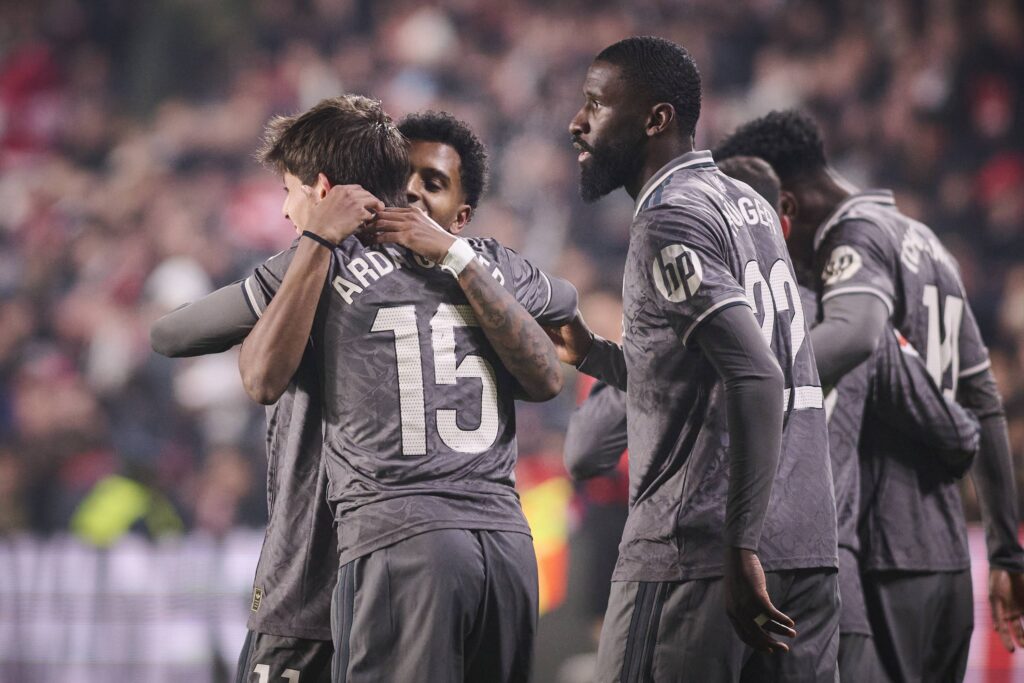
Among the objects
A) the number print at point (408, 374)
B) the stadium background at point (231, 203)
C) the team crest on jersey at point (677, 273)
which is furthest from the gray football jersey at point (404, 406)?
the stadium background at point (231, 203)

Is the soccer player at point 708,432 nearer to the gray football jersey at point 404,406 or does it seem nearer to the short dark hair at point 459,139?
the gray football jersey at point 404,406

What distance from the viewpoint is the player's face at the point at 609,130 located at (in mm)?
2633

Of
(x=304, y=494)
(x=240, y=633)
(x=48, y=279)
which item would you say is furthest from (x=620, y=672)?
(x=48, y=279)

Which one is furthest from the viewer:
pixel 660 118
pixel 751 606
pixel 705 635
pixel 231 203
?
pixel 231 203

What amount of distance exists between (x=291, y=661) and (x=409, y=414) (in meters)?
0.62

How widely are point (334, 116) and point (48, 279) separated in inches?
283

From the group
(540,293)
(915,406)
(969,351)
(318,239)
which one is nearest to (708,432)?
(540,293)

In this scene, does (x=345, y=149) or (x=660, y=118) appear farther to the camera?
(x=660, y=118)

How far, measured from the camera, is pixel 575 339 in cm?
300

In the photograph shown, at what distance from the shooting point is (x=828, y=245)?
3328 millimetres

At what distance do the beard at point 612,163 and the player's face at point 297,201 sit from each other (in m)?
0.64

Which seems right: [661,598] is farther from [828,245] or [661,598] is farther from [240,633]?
[240,633]

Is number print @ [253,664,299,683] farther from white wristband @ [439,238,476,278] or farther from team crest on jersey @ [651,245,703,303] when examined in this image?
team crest on jersey @ [651,245,703,303]

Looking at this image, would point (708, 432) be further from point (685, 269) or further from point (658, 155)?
point (658, 155)
